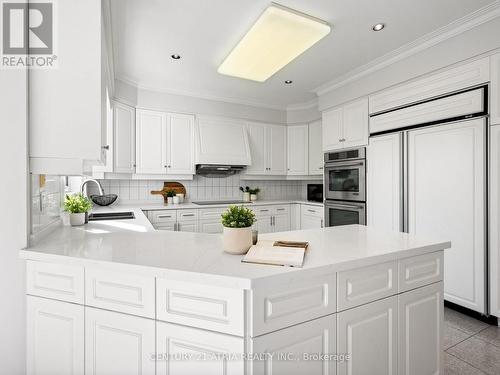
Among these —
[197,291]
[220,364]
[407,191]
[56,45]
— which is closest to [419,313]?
[220,364]

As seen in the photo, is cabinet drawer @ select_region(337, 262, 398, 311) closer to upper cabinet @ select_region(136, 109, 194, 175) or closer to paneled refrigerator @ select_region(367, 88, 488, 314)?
paneled refrigerator @ select_region(367, 88, 488, 314)

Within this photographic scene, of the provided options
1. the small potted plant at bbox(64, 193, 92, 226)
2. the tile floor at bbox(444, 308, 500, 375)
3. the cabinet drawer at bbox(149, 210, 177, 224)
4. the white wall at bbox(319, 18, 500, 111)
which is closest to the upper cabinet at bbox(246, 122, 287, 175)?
the white wall at bbox(319, 18, 500, 111)

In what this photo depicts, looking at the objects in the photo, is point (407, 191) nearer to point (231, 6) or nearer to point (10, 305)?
point (231, 6)

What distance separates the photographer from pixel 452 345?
6.50 ft

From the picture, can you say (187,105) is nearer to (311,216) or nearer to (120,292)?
(311,216)

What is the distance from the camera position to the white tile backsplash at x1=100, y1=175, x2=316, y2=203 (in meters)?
3.81

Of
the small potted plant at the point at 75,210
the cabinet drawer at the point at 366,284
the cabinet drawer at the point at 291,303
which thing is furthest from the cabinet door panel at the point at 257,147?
the cabinet drawer at the point at 291,303

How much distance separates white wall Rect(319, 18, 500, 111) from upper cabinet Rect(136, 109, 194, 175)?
86.3 inches

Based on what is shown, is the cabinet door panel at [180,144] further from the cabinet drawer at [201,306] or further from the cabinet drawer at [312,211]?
the cabinet drawer at [201,306]

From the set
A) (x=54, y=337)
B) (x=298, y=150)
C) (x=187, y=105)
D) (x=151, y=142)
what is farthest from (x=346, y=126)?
(x=54, y=337)

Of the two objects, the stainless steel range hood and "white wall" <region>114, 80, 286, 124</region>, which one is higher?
"white wall" <region>114, 80, 286, 124</region>

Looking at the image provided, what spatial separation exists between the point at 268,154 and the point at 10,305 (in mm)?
3770

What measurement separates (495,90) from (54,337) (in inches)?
130

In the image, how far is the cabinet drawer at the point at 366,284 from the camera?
1.08 m
